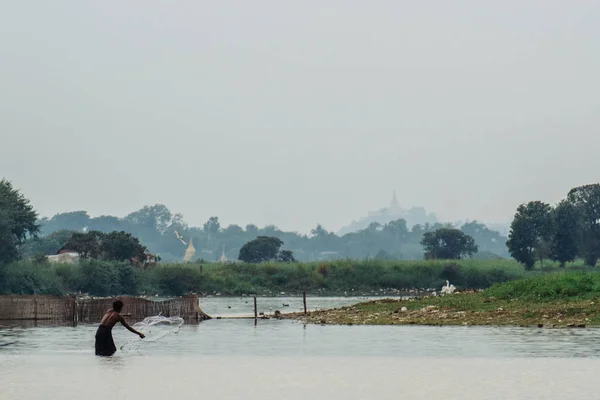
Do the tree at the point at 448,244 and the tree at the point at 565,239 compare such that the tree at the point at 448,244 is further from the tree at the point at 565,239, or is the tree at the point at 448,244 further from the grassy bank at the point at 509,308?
the grassy bank at the point at 509,308

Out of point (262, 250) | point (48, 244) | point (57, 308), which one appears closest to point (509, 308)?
point (57, 308)

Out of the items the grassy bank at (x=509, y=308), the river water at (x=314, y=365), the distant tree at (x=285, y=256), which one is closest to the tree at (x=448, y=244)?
the distant tree at (x=285, y=256)

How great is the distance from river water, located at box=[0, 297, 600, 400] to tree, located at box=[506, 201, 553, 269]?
8628 centimetres

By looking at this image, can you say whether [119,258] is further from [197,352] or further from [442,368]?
[442,368]

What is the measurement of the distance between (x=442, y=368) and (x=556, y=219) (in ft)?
350

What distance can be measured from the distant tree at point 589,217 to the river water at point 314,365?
8738cm

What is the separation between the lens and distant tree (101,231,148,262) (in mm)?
114312

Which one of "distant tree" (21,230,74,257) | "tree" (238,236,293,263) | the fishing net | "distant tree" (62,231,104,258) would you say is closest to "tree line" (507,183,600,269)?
"tree" (238,236,293,263)

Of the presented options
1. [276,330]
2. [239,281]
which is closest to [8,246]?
[239,281]

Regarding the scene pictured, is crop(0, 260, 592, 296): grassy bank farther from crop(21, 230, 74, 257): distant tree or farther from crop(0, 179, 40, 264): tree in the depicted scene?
crop(21, 230, 74, 257): distant tree

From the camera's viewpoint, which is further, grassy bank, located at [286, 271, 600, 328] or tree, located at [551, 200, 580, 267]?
tree, located at [551, 200, 580, 267]

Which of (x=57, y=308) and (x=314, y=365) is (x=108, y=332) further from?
(x=57, y=308)

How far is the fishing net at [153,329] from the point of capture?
41.8 metres

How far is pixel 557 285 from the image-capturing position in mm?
53188
